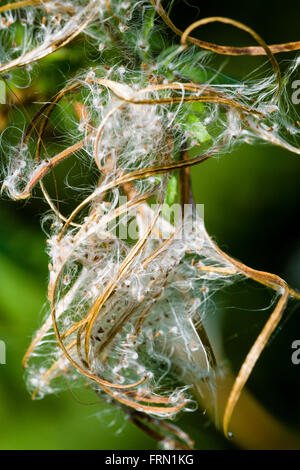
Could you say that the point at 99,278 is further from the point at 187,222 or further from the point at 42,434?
the point at 42,434

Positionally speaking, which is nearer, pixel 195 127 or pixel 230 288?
pixel 195 127

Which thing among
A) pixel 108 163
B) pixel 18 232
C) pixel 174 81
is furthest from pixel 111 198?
pixel 18 232

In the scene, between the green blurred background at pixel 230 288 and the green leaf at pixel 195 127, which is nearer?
the green leaf at pixel 195 127

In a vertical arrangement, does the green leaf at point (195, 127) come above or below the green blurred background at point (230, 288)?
above

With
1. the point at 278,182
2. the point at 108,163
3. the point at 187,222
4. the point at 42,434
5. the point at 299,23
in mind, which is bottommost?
the point at 42,434

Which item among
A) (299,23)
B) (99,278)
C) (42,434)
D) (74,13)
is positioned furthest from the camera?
(42,434)

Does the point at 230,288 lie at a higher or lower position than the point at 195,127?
lower

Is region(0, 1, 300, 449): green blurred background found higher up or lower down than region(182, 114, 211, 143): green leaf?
lower down

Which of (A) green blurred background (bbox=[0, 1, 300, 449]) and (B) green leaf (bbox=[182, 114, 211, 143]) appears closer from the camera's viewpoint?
(B) green leaf (bbox=[182, 114, 211, 143])
